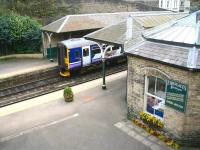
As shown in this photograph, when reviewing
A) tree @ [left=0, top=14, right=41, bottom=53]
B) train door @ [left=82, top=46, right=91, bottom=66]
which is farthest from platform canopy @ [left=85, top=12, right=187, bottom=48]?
tree @ [left=0, top=14, right=41, bottom=53]

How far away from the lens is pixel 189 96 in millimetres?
9516

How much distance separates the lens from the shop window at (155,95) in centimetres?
1079

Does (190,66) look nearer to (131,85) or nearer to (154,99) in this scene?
(154,99)

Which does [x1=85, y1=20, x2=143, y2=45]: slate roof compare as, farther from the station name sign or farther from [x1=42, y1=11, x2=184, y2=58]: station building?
[x1=42, y1=11, x2=184, y2=58]: station building

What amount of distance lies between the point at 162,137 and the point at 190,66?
3511mm

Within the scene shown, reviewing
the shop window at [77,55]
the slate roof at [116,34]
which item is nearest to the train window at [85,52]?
the shop window at [77,55]

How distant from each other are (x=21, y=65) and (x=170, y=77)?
1567 cm

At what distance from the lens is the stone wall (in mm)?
9430

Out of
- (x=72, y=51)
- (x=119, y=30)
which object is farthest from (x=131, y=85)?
(x=72, y=51)

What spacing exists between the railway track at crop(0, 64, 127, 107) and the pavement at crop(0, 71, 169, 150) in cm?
90

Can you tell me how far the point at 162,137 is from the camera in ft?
35.5

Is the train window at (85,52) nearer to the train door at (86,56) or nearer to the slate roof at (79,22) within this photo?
the train door at (86,56)

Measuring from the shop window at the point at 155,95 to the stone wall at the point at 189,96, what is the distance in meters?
0.23

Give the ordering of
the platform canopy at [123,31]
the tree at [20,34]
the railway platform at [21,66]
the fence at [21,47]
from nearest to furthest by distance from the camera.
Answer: the platform canopy at [123,31] → the railway platform at [21,66] → the tree at [20,34] → the fence at [21,47]
